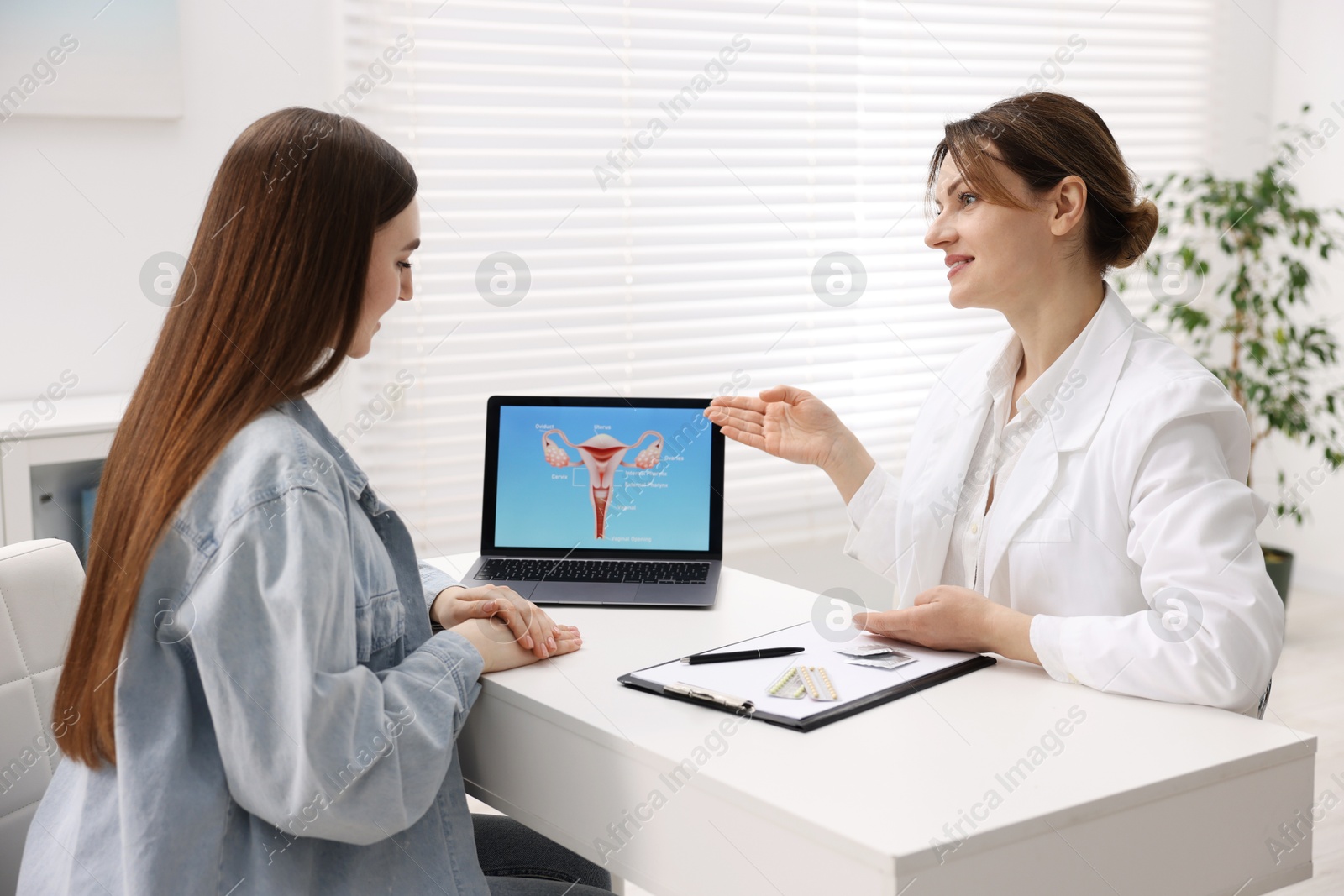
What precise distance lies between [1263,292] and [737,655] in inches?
149

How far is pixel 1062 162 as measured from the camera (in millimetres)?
1657

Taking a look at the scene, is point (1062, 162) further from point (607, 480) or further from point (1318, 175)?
point (1318, 175)

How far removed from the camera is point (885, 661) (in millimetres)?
1377

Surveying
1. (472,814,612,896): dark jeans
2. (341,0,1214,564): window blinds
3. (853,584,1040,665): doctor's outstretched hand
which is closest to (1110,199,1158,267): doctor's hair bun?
(853,584,1040,665): doctor's outstretched hand

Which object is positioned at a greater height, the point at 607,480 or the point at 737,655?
the point at 607,480

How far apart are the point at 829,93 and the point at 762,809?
286 centimetres

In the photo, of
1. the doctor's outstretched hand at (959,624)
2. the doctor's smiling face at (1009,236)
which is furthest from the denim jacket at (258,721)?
the doctor's smiling face at (1009,236)

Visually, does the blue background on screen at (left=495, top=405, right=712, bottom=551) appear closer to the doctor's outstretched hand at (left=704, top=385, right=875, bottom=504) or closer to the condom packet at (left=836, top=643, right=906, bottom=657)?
the doctor's outstretched hand at (left=704, top=385, right=875, bottom=504)

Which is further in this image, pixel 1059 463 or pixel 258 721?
pixel 1059 463

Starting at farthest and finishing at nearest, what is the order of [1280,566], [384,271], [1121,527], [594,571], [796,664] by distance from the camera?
[1280,566] → [594,571] → [1121,527] → [796,664] → [384,271]

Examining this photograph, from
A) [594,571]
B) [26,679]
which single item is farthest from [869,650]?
[26,679]

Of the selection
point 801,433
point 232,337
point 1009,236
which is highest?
point 1009,236

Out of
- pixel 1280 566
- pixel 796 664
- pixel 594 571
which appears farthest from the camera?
pixel 1280 566

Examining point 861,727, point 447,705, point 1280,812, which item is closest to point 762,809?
point 861,727
